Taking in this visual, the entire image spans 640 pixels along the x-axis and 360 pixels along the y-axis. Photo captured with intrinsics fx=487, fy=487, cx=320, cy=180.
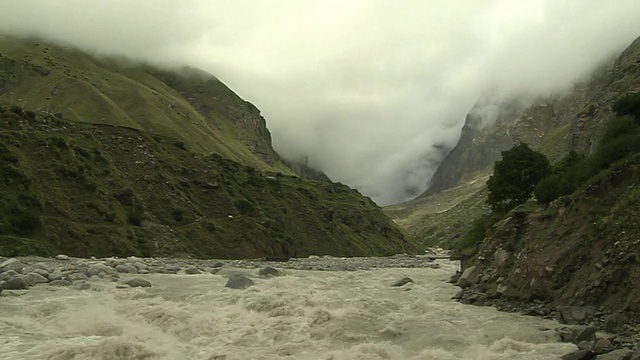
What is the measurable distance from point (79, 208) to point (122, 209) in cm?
629

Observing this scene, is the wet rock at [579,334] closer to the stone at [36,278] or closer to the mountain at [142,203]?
the stone at [36,278]

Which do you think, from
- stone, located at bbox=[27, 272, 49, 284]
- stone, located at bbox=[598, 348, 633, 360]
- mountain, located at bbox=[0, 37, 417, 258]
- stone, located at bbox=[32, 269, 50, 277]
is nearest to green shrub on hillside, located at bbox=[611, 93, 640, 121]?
stone, located at bbox=[598, 348, 633, 360]

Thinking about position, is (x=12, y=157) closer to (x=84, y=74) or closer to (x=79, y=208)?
(x=79, y=208)

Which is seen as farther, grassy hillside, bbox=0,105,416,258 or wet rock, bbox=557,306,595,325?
grassy hillside, bbox=0,105,416,258

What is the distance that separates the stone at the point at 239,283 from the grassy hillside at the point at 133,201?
23.0 m

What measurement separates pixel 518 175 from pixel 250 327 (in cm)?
4649

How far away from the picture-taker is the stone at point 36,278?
25.5m

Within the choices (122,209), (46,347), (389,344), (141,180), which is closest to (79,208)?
(122,209)

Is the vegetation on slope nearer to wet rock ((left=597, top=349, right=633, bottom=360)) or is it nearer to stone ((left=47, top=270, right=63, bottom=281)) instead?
wet rock ((left=597, top=349, right=633, bottom=360))

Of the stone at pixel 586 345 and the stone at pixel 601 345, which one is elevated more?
the stone at pixel 601 345

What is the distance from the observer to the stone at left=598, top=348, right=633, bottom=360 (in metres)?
13.6

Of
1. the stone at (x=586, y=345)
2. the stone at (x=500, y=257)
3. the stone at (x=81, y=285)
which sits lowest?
the stone at (x=81, y=285)

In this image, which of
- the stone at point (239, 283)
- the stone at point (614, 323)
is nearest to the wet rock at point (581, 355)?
the stone at point (614, 323)

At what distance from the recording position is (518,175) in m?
57.7
